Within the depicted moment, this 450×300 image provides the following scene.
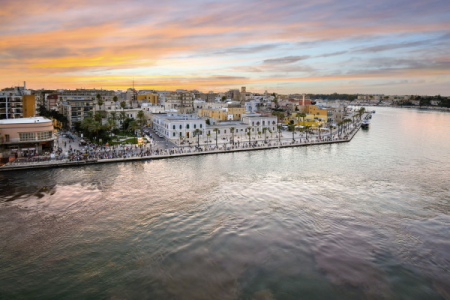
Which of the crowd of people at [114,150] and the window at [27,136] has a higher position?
the window at [27,136]

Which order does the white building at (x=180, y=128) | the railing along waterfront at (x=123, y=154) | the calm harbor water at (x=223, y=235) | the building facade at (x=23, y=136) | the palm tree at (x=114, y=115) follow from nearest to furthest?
the calm harbor water at (x=223, y=235)
the railing along waterfront at (x=123, y=154)
the building facade at (x=23, y=136)
the white building at (x=180, y=128)
the palm tree at (x=114, y=115)

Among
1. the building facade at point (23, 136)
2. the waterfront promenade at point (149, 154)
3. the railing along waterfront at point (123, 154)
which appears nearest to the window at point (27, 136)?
the building facade at point (23, 136)

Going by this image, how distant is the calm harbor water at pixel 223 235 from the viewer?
1128cm

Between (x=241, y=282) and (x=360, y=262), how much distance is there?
5.24 meters

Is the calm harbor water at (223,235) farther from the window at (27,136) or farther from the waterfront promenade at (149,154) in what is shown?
the window at (27,136)

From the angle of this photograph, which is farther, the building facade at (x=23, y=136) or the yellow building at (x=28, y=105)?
the yellow building at (x=28, y=105)

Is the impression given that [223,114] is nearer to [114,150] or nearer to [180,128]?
[180,128]

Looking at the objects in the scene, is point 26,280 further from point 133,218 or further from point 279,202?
point 279,202

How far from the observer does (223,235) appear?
14742 mm

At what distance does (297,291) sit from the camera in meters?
11.0

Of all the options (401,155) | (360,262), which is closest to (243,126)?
(401,155)

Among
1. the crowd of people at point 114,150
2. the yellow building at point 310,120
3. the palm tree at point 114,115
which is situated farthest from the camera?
the yellow building at point 310,120

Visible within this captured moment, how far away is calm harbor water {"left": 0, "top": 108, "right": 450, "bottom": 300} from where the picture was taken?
11.3 meters

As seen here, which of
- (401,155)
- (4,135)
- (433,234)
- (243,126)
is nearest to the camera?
(433,234)
